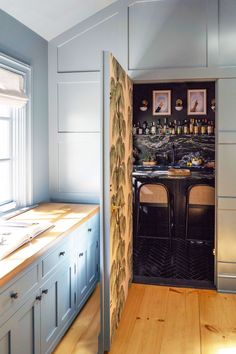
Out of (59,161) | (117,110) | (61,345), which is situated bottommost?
(61,345)

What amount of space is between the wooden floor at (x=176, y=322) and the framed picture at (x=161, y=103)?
12.5ft

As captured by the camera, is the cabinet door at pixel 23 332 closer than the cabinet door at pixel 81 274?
Yes

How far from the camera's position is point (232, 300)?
3457 mm

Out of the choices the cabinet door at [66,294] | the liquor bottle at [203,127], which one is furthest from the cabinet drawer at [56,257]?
the liquor bottle at [203,127]

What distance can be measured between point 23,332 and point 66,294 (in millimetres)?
732

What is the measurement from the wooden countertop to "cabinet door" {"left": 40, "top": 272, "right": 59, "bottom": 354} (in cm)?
27

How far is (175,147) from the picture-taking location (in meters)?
6.68

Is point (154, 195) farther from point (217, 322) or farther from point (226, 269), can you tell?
point (217, 322)

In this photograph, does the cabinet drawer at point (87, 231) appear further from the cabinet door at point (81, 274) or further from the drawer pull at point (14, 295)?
the drawer pull at point (14, 295)

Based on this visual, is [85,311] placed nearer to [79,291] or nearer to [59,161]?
[79,291]

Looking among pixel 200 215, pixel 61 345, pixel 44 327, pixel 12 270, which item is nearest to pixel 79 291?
pixel 61 345

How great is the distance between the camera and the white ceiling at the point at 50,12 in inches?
115

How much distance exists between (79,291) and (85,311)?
24cm

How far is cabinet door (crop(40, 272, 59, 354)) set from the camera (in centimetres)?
229
